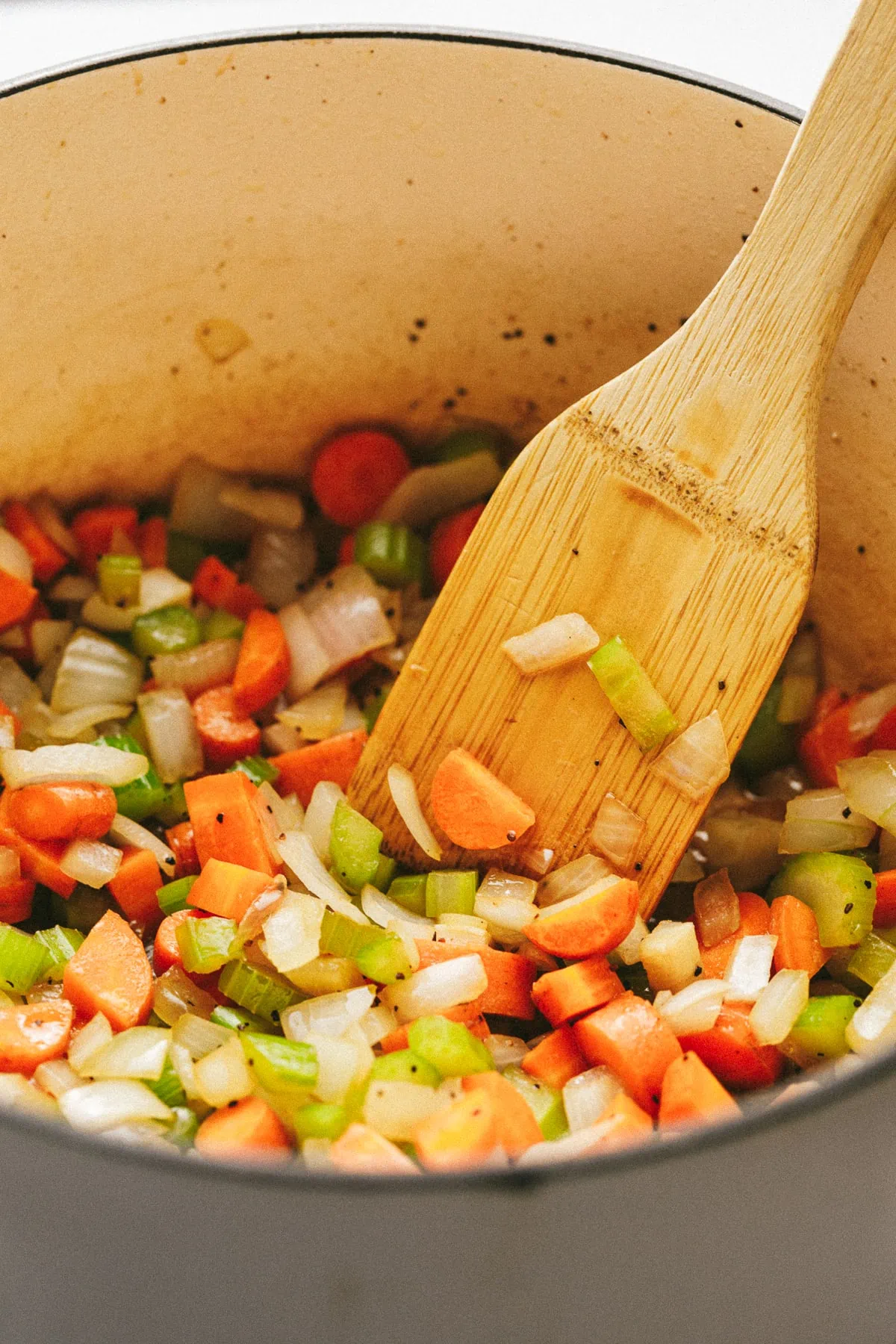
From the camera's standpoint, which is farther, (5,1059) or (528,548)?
(528,548)

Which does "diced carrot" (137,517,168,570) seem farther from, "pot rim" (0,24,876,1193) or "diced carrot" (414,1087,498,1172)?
"pot rim" (0,24,876,1193)

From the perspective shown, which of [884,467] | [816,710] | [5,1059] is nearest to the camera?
[5,1059]

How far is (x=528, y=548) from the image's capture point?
5.36 ft

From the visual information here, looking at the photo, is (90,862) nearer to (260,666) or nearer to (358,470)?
(260,666)

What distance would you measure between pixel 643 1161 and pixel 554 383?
1441mm

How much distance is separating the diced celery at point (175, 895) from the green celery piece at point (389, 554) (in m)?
0.63

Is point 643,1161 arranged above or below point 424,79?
below

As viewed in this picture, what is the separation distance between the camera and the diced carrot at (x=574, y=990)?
148cm

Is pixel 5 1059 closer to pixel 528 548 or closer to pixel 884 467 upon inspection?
pixel 528 548

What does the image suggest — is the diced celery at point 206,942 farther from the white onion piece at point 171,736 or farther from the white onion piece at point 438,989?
the white onion piece at point 171,736

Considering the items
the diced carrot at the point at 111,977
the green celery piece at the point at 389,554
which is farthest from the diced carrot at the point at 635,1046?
the green celery piece at the point at 389,554

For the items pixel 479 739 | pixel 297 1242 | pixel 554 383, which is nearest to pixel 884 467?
pixel 554 383

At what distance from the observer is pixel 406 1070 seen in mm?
1331

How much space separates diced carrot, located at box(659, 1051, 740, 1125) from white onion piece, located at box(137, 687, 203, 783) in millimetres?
881
